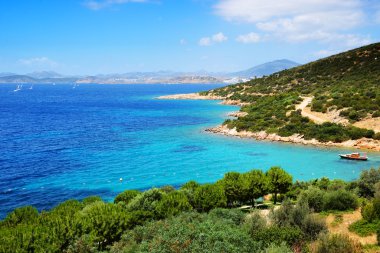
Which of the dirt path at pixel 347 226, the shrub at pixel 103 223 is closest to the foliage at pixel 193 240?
the shrub at pixel 103 223

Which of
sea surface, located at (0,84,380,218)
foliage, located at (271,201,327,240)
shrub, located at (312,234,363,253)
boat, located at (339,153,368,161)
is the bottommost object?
sea surface, located at (0,84,380,218)

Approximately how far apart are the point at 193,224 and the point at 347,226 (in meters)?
9.23

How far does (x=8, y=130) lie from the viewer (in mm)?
77688

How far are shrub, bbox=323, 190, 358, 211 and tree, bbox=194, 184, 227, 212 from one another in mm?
7149

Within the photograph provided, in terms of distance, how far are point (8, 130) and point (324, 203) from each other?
74.4m

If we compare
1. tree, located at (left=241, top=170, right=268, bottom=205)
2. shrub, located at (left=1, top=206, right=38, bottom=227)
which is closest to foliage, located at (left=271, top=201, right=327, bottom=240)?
tree, located at (left=241, top=170, right=268, bottom=205)

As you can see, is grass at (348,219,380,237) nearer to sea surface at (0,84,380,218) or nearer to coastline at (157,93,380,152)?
sea surface at (0,84,380,218)

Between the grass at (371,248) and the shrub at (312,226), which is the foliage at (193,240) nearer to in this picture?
the shrub at (312,226)

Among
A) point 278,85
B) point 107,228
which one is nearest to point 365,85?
point 278,85

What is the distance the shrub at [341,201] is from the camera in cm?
2222

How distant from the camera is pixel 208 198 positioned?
24.8 m

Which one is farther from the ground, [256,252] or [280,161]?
[256,252]

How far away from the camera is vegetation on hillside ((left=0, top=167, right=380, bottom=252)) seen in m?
14.1

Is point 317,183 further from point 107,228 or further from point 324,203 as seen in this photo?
point 107,228
